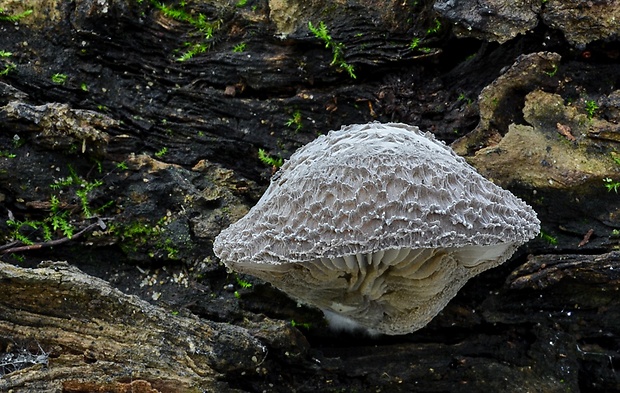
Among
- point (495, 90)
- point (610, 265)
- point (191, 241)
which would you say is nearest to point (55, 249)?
point (191, 241)

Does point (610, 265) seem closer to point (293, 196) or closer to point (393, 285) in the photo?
point (393, 285)

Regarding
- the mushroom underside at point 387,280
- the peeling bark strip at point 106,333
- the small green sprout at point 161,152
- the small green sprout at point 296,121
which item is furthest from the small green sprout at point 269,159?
the peeling bark strip at point 106,333

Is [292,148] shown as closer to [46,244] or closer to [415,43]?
[415,43]

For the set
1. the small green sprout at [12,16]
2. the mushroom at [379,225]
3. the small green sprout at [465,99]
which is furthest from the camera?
the small green sprout at [12,16]

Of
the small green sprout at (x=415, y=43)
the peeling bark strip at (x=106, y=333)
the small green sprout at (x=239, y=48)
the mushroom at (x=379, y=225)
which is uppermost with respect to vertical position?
the small green sprout at (x=415, y=43)

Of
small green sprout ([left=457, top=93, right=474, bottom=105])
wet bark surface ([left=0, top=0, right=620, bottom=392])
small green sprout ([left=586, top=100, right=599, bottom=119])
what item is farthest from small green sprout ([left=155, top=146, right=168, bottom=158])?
small green sprout ([left=586, top=100, right=599, bottom=119])

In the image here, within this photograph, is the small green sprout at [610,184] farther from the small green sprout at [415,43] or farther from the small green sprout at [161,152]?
the small green sprout at [161,152]

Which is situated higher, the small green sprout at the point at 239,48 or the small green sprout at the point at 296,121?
the small green sprout at the point at 239,48
